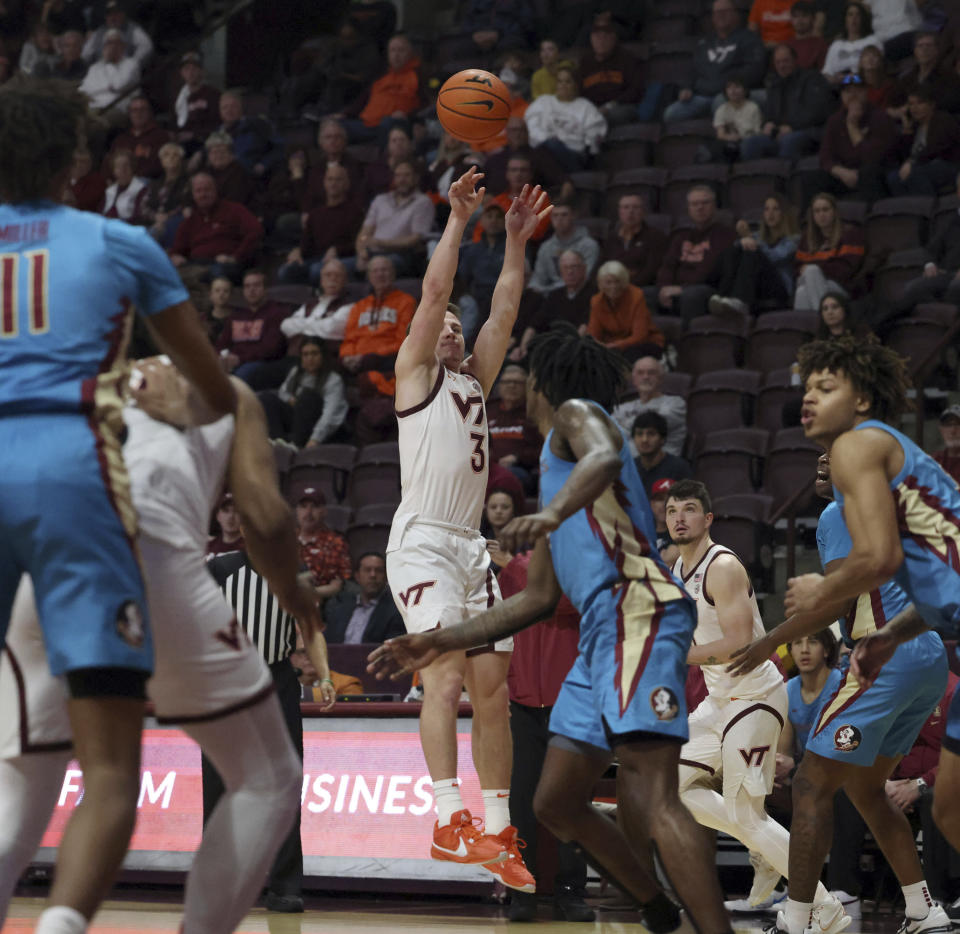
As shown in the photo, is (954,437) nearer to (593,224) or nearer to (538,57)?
(593,224)

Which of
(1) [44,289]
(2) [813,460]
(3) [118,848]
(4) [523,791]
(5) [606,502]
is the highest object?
(1) [44,289]

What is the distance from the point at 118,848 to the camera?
3141mm

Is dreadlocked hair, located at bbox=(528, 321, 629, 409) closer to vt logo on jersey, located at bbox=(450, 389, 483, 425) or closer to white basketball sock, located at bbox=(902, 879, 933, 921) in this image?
vt logo on jersey, located at bbox=(450, 389, 483, 425)

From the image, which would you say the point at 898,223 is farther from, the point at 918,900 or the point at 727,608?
the point at 918,900

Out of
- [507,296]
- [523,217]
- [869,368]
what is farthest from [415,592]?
[869,368]

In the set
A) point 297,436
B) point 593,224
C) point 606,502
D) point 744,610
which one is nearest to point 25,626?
point 606,502

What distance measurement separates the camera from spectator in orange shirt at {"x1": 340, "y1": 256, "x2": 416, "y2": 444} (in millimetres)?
12727

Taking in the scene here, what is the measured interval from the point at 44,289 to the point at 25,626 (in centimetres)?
77

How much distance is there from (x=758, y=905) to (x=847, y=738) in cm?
210

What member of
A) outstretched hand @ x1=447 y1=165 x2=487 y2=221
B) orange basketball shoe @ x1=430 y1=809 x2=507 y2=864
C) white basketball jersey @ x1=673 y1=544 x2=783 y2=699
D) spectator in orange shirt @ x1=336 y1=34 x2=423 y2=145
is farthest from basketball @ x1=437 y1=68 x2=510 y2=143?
spectator in orange shirt @ x1=336 y1=34 x2=423 y2=145

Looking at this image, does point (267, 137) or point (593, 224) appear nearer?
point (593, 224)

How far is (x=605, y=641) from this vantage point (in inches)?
183

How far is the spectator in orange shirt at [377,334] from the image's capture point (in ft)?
41.8

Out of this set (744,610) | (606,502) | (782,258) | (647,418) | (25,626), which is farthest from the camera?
A: (782,258)
